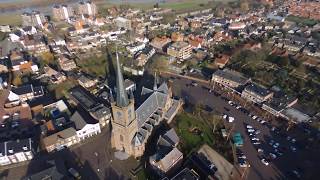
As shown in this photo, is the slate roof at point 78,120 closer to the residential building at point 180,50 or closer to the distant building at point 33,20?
the residential building at point 180,50

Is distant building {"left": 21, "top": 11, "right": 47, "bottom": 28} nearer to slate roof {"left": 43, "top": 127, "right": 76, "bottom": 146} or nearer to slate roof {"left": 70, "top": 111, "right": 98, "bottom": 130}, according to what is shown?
slate roof {"left": 70, "top": 111, "right": 98, "bottom": 130}

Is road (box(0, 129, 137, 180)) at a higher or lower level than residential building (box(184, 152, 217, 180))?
lower

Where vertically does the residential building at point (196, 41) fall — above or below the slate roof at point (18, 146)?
above

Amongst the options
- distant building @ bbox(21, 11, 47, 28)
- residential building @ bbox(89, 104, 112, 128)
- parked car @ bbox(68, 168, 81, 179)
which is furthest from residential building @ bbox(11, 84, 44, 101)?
distant building @ bbox(21, 11, 47, 28)

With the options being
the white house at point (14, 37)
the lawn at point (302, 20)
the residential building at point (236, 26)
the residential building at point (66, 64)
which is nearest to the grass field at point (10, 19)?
the white house at point (14, 37)

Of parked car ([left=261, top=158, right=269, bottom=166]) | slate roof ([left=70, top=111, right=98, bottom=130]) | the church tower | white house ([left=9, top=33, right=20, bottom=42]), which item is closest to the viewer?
the church tower

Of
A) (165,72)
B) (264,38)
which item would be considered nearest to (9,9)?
(165,72)
